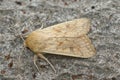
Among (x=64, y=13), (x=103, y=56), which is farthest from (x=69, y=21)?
(x=103, y=56)

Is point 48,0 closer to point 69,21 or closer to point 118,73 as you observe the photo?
point 69,21

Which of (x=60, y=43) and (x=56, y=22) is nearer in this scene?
(x=60, y=43)

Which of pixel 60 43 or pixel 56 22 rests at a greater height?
pixel 56 22
